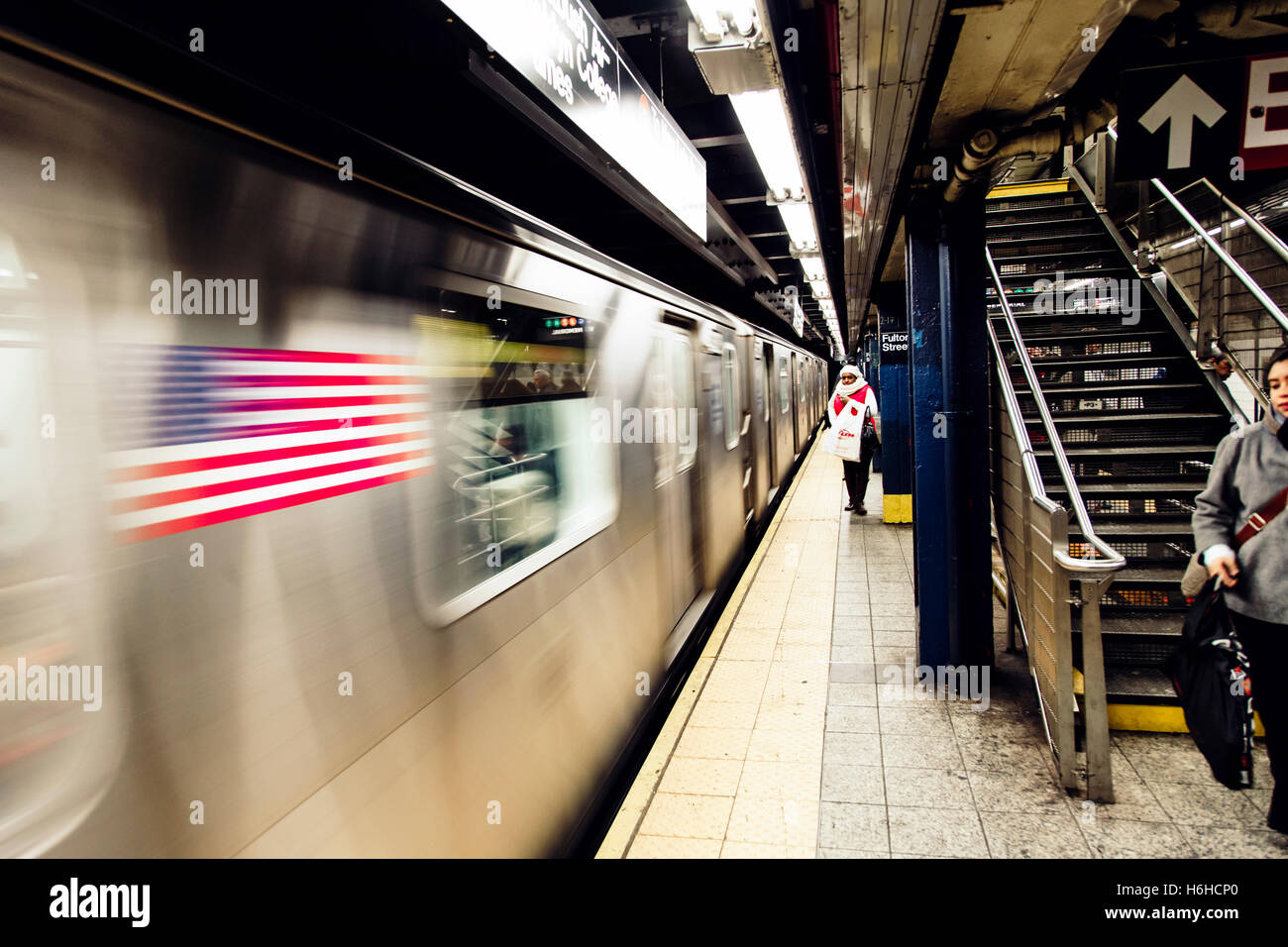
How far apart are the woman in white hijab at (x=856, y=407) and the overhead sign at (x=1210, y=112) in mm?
4696

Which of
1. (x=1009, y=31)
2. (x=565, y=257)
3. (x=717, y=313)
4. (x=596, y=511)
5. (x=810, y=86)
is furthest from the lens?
(x=717, y=313)

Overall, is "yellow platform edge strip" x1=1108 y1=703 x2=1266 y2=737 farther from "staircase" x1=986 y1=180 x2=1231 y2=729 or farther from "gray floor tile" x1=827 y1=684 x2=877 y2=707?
"gray floor tile" x1=827 y1=684 x2=877 y2=707

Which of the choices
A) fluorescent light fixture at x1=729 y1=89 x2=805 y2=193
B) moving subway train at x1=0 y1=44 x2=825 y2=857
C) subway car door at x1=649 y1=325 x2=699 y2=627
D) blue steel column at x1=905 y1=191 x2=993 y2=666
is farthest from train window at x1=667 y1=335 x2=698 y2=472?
moving subway train at x1=0 y1=44 x2=825 y2=857

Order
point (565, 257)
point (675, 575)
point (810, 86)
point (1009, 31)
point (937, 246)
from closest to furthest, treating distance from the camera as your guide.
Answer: point (1009, 31), point (565, 257), point (937, 246), point (675, 575), point (810, 86)

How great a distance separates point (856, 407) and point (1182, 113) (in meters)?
5.02

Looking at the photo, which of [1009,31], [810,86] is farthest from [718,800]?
[810,86]

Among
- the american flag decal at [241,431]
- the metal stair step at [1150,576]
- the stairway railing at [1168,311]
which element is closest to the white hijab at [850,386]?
the stairway railing at [1168,311]

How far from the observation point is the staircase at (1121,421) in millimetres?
3674

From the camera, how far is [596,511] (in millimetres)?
2871

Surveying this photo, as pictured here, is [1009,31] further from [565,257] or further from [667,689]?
[667,689]

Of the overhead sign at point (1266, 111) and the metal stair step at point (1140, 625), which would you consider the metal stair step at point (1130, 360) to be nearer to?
the metal stair step at point (1140, 625)

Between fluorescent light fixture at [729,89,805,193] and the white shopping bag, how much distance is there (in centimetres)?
386

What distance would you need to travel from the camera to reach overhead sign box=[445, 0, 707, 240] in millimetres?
1676
